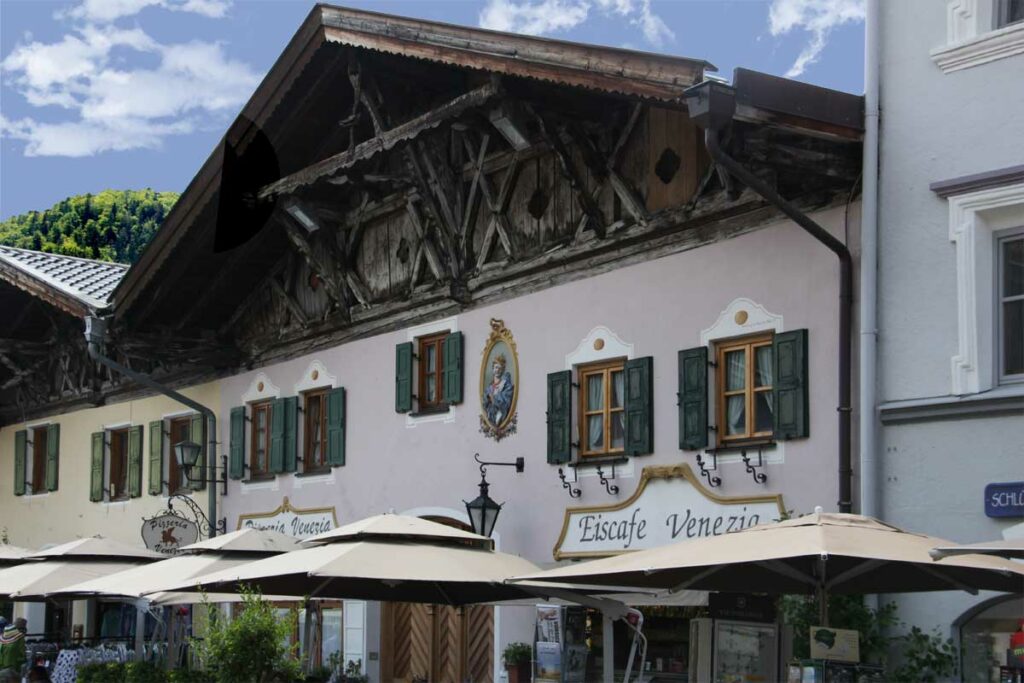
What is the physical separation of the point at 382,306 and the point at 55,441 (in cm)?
1047

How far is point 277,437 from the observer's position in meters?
20.9

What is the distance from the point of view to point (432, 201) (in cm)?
1767

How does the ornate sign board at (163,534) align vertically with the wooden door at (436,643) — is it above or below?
above

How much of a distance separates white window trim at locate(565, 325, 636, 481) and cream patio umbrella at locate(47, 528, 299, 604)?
134 inches

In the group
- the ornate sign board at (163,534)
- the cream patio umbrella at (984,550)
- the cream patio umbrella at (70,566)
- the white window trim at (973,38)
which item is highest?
the white window trim at (973,38)

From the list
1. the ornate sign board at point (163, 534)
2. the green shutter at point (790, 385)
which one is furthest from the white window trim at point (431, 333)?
the green shutter at point (790, 385)

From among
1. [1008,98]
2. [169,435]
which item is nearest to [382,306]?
[169,435]

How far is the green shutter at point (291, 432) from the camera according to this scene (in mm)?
20609

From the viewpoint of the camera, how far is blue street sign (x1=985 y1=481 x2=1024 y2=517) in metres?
11.1

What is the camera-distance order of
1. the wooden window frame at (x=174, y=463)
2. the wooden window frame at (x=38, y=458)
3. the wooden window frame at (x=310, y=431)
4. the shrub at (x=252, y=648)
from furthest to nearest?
1. the wooden window frame at (x=38, y=458)
2. the wooden window frame at (x=174, y=463)
3. the wooden window frame at (x=310, y=431)
4. the shrub at (x=252, y=648)

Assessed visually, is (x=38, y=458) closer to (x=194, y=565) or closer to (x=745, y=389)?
(x=194, y=565)

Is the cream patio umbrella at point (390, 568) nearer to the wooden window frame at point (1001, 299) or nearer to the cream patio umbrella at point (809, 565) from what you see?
the cream patio umbrella at point (809, 565)

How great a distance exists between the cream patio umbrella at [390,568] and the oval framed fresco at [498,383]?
2.99m

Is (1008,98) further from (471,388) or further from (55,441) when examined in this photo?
(55,441)
